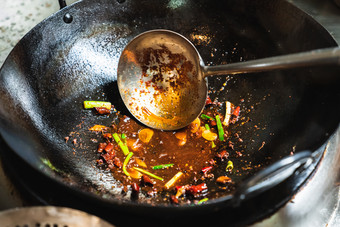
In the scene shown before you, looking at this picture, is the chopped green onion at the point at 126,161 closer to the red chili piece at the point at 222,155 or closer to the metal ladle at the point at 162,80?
the metal ladle at the point at 162,80

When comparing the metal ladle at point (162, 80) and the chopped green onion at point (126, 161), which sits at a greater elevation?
the metal ladle at point (162, 80)

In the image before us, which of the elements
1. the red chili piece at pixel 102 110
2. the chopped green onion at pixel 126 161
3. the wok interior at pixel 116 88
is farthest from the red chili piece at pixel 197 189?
the red chili piece at pixel 102 110

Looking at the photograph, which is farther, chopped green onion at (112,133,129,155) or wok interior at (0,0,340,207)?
chopped green onion at (112,133,129,155)

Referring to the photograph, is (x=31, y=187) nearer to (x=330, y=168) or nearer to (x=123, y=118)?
(x=123, y=118)

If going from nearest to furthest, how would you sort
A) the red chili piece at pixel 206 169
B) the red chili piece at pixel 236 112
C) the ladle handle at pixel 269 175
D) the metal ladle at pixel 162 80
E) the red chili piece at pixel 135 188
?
the ladle handle at pixel 269 175 → the red chili piece at pixel 135 188 → the red chili piece at pixel 206 169 → the metal ladle at pixel 162 80 → the red chili piece at pixel 236 112

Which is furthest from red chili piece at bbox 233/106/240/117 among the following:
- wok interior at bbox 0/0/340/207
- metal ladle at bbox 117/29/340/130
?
metal ladle at bbox 117/29/340/130

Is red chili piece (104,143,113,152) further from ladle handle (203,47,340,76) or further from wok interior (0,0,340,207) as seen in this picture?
ladle handle (203,47,340,76)
